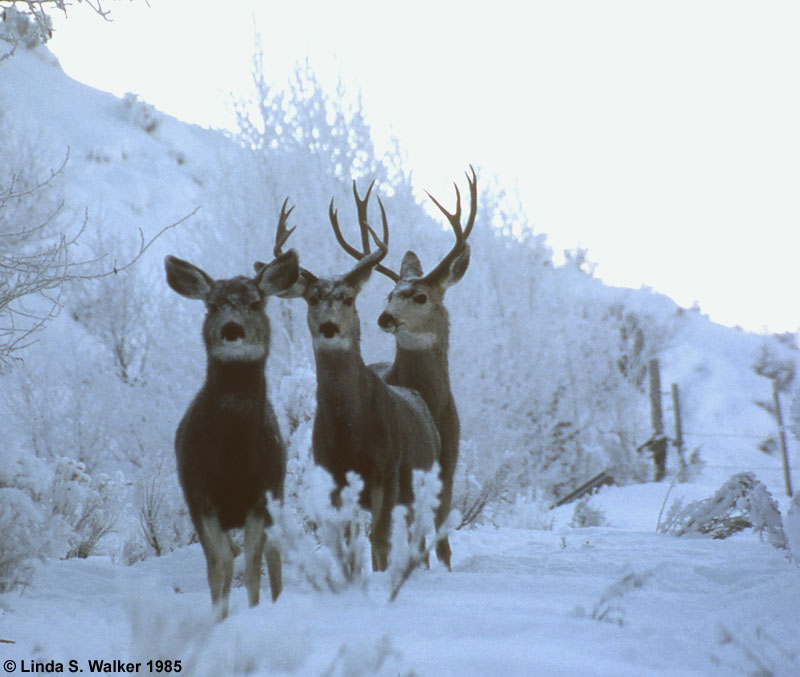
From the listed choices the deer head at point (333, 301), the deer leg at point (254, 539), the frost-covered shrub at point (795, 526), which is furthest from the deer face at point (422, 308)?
the frost-covered shrub at point (795, 526)

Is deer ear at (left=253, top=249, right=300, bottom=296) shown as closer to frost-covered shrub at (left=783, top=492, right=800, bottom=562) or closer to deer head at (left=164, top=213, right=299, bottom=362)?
deer head at (left=164, top=213, right=299, bottom=362)

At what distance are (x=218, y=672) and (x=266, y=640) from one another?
0.52 feet

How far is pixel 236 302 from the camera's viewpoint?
3.19 meters

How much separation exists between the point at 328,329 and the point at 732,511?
336cm

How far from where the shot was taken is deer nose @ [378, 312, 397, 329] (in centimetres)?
436

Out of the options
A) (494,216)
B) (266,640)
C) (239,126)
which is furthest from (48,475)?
(494,216)

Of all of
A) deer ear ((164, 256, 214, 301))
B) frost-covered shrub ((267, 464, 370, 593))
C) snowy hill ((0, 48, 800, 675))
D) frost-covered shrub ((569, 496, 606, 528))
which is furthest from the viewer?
frost-covered shrub ((569, 496, 606, 528))

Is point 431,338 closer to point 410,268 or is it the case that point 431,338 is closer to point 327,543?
point 410,268

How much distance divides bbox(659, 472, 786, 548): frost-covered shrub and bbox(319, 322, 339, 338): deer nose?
2173mm

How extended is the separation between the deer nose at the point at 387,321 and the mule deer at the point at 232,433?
1.10 metres

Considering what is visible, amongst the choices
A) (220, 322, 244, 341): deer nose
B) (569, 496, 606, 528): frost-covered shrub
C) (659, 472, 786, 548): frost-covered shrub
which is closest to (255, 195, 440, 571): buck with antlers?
(220, 322, 244, 341): deer nose

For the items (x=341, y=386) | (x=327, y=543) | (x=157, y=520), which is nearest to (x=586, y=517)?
(x=157, y=520)

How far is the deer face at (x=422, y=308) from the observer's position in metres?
4.61

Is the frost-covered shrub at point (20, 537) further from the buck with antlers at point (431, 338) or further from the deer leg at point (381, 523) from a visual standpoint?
the buck with antlers at point (431, 338)
